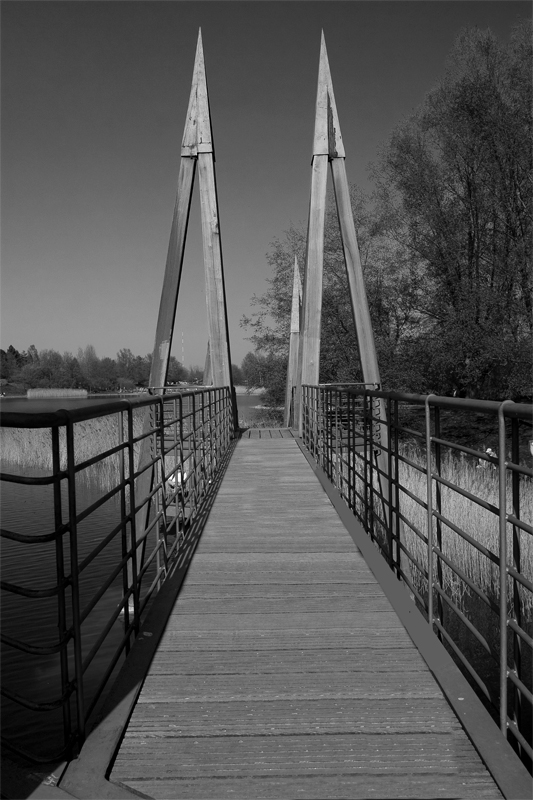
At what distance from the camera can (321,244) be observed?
9617 mm

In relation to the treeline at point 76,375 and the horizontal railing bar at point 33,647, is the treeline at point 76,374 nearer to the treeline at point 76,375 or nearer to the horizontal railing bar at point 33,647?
the treeline at point 76,375

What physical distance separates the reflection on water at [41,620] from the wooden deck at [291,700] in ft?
1.92

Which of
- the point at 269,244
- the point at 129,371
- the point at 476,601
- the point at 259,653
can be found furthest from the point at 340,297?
the point at 129,371

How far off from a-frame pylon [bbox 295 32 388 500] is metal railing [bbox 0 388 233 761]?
5.14 ft

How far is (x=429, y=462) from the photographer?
9.32 feet

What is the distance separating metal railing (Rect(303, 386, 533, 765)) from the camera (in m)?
2.04

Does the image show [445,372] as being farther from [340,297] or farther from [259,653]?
[259,653]

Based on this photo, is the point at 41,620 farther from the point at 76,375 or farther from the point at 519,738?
the point at 76,375

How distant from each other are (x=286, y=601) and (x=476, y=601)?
4.09 meters

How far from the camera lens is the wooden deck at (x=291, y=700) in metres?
1.90

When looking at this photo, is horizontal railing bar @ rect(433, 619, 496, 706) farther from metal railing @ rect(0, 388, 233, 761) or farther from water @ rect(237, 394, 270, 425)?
water @ rect(237, 394, 270, 425)

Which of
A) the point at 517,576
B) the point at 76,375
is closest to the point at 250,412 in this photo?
the point at 76,375

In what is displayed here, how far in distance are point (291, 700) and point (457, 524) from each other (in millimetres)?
6105

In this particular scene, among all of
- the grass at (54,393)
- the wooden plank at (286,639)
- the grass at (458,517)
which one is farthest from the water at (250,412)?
the wooden plank at (286,639)
